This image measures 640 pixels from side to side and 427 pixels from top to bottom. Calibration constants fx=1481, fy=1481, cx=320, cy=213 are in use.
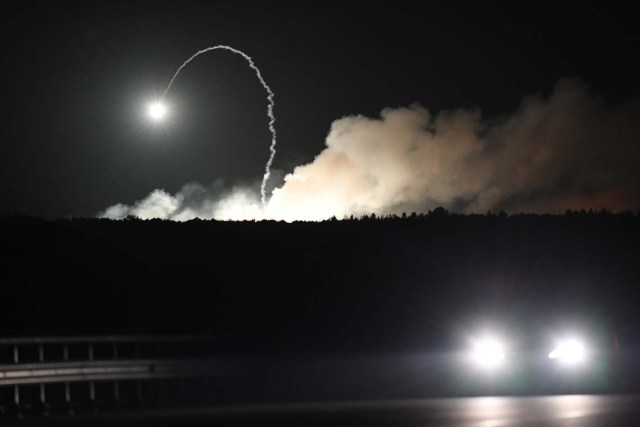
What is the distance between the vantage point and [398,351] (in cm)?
3177

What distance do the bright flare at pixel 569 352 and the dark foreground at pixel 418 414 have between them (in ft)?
7.14

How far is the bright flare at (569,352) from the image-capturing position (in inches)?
1096

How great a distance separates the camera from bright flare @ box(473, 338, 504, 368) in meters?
28.2

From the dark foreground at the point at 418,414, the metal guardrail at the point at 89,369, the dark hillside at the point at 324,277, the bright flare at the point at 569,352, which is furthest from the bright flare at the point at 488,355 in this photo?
the metal guardrail at the point at 89,369

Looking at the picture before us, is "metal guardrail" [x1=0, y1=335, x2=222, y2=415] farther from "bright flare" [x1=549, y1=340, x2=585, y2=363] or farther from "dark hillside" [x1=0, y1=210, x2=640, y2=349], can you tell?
"bright flare" [x1=549, y1=340, x2=585, y2=363]

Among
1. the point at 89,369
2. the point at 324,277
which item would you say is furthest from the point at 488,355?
the point at 324,277

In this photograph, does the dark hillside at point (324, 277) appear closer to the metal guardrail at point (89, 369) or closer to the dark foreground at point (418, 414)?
the metal guardrail at point (89, 369)

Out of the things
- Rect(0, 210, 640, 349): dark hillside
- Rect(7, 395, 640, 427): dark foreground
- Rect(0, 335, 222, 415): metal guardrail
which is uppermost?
Rect(0, 210, 640, 349): dark hillside

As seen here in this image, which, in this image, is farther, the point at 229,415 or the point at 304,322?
the point at 304,322

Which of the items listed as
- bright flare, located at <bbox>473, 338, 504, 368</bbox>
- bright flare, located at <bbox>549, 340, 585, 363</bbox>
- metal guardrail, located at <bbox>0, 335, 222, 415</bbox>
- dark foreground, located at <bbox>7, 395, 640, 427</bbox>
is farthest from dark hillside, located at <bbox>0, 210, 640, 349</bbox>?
dark foreground, located at <bbox>7, 395, 640, 427</bbox>

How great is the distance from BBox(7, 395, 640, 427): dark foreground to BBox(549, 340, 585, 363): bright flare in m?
2.18

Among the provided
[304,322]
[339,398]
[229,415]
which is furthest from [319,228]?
[229,415]

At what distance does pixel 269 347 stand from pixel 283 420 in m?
11.2

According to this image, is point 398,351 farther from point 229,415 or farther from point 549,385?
point 229,415
